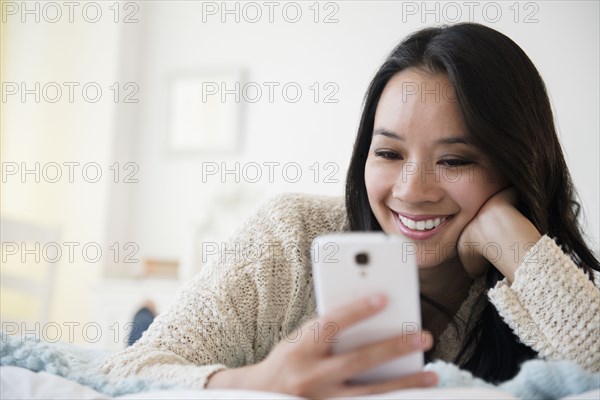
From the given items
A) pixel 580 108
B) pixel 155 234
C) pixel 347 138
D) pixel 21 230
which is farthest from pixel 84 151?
pixel 580 108

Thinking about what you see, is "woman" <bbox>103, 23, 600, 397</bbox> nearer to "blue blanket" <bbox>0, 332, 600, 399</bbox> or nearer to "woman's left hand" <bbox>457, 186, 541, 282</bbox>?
"woman's left hand" <bbox>457, 186, 541, 282</bbox>

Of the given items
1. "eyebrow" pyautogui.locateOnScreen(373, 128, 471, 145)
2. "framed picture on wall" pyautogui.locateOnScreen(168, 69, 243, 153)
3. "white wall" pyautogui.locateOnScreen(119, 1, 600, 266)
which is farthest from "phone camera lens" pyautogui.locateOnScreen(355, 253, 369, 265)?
"framed picture on wall" pyautogui.locateOnScreen(168, 69, 243, 153)

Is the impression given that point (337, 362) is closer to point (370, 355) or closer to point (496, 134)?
point (370, 355)

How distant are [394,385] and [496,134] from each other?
1.96ft

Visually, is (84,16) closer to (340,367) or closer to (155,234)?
(155,234)

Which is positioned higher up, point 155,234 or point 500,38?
point 500,38

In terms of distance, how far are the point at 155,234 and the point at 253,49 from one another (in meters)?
1.10

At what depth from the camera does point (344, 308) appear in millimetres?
627

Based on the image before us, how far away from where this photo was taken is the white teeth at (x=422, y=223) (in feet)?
3.76

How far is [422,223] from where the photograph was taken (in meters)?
1.14

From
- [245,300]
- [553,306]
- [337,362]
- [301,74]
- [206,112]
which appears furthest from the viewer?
[206,112]

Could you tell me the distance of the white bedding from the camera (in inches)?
23.1

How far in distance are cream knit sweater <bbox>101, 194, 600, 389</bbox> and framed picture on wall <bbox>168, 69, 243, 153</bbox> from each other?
222cm

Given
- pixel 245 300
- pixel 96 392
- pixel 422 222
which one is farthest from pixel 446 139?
pixel 96 392
